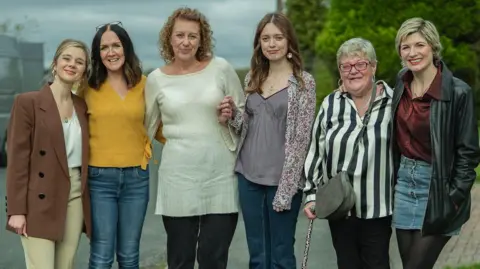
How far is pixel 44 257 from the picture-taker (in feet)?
16.2

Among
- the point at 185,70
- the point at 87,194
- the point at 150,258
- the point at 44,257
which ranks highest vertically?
the point at 185,70

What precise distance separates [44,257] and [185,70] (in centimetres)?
143

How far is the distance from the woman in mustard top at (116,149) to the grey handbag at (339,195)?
120 cm

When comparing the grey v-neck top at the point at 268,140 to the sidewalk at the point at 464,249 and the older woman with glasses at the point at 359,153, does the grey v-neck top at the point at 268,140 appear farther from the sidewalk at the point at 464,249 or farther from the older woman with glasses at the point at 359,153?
the sidewalk at the point at 464,249

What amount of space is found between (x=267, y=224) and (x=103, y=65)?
1.44m

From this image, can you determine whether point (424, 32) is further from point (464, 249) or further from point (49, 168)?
point (464, 249)

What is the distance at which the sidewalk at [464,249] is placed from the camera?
767 centimetres

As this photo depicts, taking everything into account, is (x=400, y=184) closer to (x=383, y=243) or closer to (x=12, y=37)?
(x=383, y=243)

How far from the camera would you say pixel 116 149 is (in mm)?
5113

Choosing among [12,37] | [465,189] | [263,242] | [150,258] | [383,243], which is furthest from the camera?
[12,37]

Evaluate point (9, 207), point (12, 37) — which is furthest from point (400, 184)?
point (12, 37)

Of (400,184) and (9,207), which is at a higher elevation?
(400,184)

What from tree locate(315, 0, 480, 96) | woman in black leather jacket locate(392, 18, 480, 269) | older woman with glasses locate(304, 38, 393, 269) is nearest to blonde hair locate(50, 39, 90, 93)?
older woman with glasses locate(304, 38, 393, 269)

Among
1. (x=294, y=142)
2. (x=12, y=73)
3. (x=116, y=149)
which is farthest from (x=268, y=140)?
(x=12, y=73)
